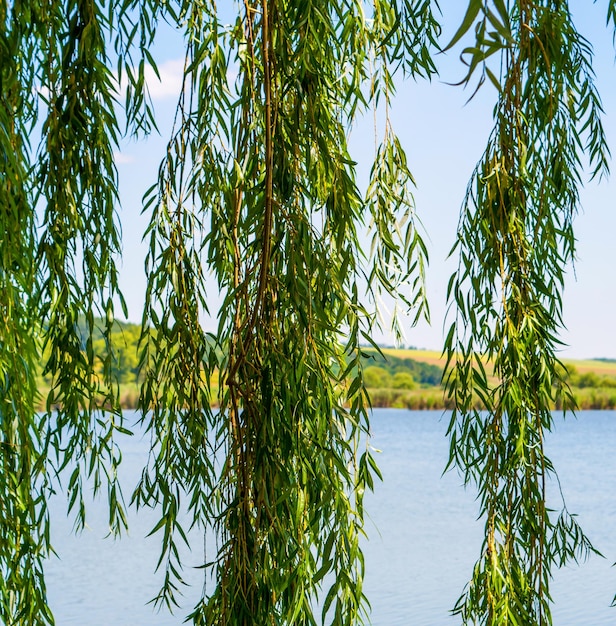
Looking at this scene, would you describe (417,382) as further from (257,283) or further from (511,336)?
(257,283)

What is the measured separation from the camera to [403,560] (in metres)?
7.34

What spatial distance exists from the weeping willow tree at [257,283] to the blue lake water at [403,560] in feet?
5.98

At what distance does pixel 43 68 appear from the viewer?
67.4 inches

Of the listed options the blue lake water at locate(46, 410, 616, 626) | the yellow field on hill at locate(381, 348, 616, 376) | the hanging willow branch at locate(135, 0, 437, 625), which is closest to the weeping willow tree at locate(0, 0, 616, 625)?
the hanging willow branch at locate(135, 0, 437, 625)

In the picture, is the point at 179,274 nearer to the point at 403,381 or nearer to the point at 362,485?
the point at 362,485

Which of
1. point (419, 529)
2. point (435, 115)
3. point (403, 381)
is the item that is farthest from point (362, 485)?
point (403, 381)

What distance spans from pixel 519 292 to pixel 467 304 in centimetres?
10

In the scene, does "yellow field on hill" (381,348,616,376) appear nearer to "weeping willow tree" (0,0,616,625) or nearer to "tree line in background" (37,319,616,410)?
"tree line in background" (37,319,616,410)

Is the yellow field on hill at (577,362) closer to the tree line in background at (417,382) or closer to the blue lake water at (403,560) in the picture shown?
the tree line in background at (417,382)

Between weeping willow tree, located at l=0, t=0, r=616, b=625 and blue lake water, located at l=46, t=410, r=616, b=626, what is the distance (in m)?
1.82

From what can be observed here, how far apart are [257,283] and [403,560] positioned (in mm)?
6233

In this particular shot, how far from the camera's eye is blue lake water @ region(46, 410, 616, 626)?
236 inches

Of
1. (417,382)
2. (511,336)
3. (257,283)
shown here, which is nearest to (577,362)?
(417,382)

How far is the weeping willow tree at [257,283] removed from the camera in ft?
4.69
